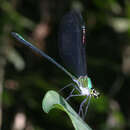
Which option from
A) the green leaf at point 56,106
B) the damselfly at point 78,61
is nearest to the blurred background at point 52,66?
the damselfly at point 78,61

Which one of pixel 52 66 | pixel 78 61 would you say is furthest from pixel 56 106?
pixel 52 66

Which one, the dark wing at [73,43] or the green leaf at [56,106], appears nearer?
the green leaf at [56,106]

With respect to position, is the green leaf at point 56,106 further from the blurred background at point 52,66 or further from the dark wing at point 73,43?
the blurred background at point 52,66

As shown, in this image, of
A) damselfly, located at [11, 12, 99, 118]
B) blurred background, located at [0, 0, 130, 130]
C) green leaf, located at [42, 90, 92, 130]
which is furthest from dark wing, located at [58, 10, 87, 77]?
blurred background, located at [0, 0, 130, 130]

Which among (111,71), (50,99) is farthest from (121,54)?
(50,99)

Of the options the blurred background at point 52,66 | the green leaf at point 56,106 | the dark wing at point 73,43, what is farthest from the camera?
the blurred background at point 52,66

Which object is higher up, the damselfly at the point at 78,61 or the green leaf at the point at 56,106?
the damselfly at the point at 78,61

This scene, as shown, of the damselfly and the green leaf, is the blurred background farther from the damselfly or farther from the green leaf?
the green leaf

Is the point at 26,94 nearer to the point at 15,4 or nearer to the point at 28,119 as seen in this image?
the point at 28,119
